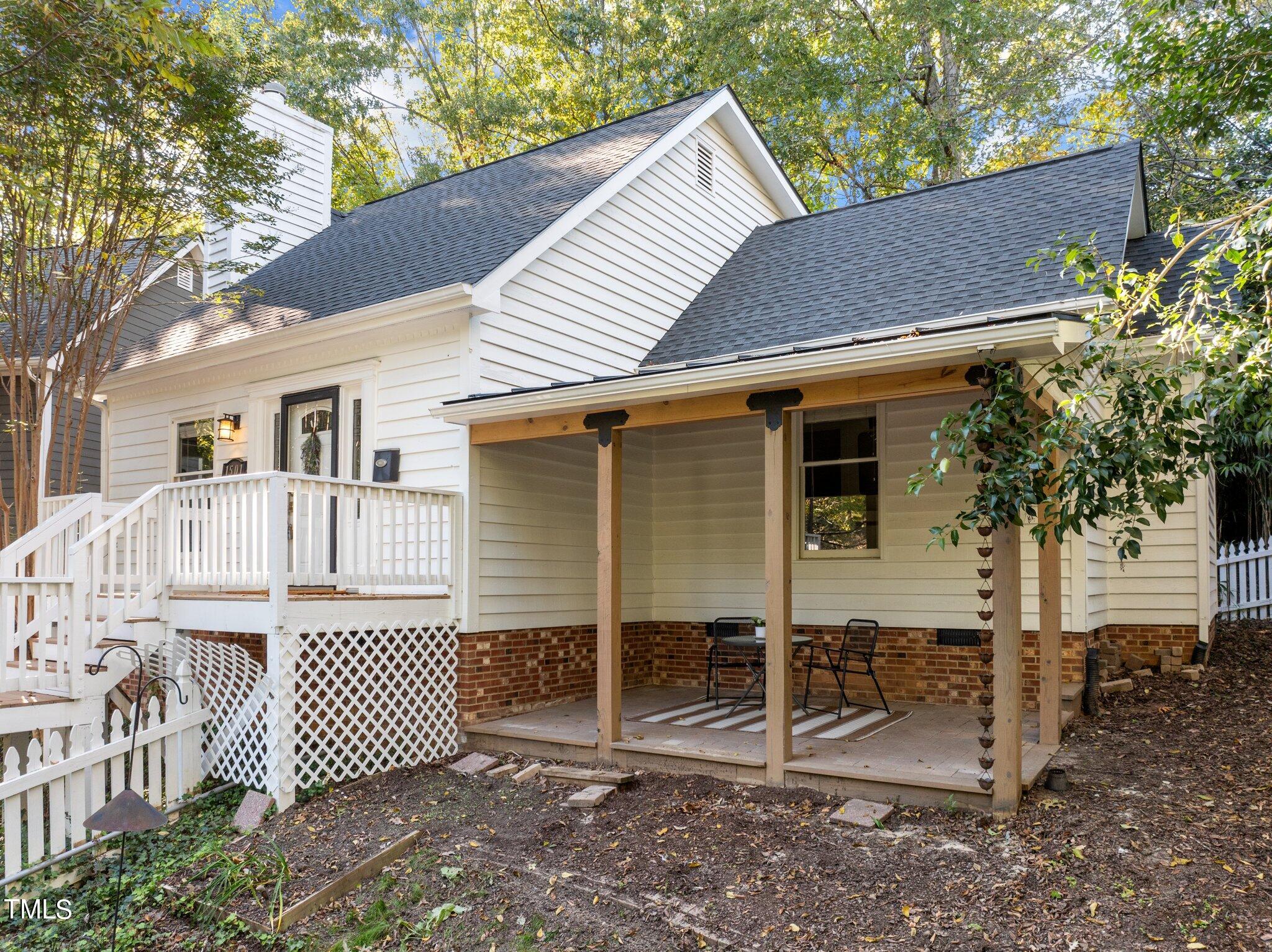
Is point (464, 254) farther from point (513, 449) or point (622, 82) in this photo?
point (622, 82)

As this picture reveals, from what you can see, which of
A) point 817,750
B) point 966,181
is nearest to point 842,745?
point 817,750

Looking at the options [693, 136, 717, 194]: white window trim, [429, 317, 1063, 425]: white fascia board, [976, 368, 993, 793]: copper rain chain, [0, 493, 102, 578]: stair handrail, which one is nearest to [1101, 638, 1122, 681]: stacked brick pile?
[976, 368, 993, 793]: copper rain chain

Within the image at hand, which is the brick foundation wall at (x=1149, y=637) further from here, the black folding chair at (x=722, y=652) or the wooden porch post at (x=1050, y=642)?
the black folding chair at (x=722, y=652)

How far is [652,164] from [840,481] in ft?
13.9

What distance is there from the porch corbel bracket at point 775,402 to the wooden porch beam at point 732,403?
0.04 meters

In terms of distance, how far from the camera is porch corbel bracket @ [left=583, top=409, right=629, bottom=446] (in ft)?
21.6

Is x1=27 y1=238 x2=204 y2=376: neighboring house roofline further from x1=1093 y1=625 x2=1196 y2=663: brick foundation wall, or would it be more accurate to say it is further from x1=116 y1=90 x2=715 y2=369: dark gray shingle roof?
x1=1093 y1=625 x2=1196 y2=663: brick foundation wall

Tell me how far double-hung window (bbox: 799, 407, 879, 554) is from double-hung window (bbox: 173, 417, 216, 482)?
6.33 meters

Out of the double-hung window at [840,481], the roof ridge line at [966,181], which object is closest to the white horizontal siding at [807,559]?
the double-hung window at [840,481]

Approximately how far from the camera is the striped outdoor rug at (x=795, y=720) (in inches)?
264

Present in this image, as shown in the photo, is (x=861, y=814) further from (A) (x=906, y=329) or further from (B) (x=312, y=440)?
(B) (x=312, y=440)

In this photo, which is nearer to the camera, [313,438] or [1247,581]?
[313,438]

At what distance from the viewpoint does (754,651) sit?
29.1 ft

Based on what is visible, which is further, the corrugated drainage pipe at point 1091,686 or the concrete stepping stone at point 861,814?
the corrugated drainage pipe at point 1091,686
